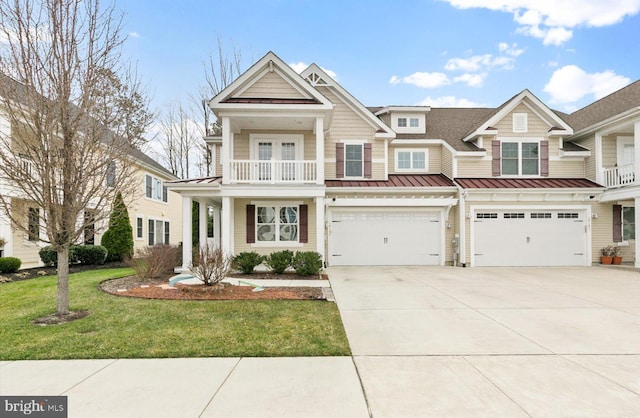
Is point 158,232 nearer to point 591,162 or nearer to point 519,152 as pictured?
point 519,152

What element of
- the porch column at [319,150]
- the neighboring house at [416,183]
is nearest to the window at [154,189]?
the neighboring house at [416,183]

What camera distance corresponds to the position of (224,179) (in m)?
12.2

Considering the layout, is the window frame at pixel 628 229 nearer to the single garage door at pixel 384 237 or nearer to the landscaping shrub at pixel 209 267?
the single garage door at pixel 384 237

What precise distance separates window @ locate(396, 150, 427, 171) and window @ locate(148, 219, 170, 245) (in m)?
16.2

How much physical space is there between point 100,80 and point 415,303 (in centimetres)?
774

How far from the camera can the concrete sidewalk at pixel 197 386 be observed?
3.19 meters

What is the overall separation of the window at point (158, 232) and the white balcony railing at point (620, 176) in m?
24.6

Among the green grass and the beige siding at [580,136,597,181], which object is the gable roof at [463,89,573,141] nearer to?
the beige siding at [580,136,597,181]

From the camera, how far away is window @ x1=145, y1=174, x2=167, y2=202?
21775mm

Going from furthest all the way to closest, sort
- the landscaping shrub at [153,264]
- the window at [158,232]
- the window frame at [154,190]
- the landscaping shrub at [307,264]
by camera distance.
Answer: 1. the window at [158,232]
2. the window frame at [154,190]
3. the landscaping shrub at [307,264]
4. the landscaping shrub at [153,264]

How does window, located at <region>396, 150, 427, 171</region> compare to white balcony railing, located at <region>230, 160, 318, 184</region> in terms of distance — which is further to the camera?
window, located at <region>396, 150, 427, 171</region>

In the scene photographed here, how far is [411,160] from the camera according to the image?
1645 cm

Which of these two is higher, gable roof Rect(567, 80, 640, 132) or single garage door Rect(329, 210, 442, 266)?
gable roof Rect(567, 80, 640, 132)

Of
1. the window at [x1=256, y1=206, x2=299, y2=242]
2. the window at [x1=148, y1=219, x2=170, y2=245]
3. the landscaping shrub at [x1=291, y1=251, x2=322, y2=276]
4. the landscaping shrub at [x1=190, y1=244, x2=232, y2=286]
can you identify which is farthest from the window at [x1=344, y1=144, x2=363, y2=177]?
the window at [x1=148, y1=219, x2=170, y2=245]
